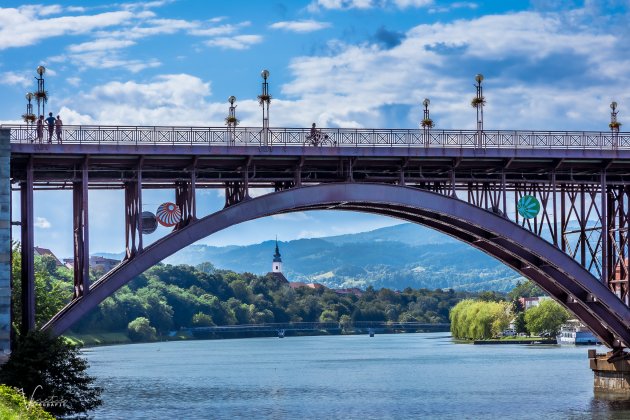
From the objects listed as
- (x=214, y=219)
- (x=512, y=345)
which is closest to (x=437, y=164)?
(x=214, y=219)

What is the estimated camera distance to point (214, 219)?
54.6 metres

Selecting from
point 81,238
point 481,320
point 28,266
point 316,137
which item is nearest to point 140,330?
point 481,320

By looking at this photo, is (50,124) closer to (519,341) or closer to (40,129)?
(40,129)

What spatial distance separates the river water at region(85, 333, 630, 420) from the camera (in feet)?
213

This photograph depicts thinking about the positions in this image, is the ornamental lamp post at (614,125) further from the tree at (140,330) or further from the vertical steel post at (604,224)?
the tree at (140,330)

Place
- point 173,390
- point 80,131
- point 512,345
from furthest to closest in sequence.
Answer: point 512,345 → point 173,390 → point 80,131

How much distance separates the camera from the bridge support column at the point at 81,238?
172 ft

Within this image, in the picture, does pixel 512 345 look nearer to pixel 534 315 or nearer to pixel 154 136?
pixel 534 315

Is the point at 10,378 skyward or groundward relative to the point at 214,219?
groundward

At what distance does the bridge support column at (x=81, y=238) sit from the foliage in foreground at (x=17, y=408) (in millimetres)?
12215

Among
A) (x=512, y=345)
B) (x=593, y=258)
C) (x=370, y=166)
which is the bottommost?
(x=512, y=345)

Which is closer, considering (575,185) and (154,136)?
(154,136)

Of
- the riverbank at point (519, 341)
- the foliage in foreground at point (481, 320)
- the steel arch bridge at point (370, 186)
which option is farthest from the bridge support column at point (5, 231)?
the riverbank at point (519, 341)

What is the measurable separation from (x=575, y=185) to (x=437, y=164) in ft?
26.1
